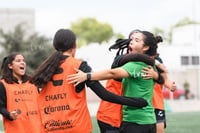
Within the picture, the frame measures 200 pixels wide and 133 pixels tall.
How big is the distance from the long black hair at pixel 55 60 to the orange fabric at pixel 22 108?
1.89 m

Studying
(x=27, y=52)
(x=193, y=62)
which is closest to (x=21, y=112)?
(x=27, y=52)

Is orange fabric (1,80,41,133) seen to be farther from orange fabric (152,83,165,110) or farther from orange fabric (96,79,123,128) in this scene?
orange fabric (152,83,165,110)

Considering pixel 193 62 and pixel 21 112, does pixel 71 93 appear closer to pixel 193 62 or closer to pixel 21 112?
pixel 21 112

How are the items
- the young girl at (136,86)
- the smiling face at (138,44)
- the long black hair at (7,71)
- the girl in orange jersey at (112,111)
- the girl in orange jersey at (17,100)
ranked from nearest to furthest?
the young girl at (136,86), the smiling face at (138,44), the girl in orange jersey at (112,111), the girl in orange jersey at (17,100), the long black hair at (7,71)

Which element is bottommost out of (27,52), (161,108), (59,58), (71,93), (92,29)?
(92,29)

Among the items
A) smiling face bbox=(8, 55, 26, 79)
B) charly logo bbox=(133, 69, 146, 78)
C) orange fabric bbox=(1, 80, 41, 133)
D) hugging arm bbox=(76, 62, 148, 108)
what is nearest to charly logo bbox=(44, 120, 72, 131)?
hugging arm bbox=(76, 62, 148, 108)

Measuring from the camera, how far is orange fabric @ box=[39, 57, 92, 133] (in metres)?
4.17

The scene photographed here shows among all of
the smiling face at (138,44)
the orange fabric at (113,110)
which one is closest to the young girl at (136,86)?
the smiling face at (138,44)

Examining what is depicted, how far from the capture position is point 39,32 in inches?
1141

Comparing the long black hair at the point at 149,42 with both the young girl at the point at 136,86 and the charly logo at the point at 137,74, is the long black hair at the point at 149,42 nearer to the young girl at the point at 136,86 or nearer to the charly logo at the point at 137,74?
the young girl at the point at 136,86

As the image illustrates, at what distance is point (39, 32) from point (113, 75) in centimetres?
2522

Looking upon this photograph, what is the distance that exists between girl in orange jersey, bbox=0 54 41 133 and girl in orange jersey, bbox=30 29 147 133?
1.65 meters

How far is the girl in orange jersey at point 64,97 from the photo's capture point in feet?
13.7

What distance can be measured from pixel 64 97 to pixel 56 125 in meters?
0.28
